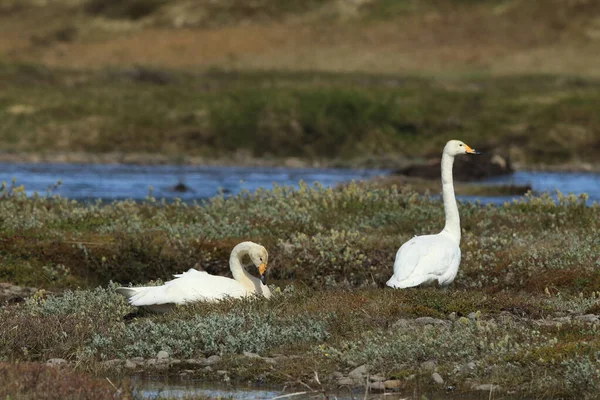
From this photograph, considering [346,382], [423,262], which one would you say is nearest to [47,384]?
[346,382]

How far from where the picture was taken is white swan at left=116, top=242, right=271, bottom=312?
14.8 meters

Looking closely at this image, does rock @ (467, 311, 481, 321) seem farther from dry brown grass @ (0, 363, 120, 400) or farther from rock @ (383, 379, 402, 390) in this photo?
dry brown grass @ (0, 363, 120, 400)

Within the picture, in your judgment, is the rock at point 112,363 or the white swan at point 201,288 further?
the white swan at point 201,288

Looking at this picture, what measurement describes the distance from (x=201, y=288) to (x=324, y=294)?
1.42 m

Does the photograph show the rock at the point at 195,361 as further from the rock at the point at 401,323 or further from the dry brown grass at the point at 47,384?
the rock at the point at 401,323

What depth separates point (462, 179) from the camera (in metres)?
46.4

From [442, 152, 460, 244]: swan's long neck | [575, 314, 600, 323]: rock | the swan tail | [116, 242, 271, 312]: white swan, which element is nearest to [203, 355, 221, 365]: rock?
[116, 242, 271, 312]: white swan

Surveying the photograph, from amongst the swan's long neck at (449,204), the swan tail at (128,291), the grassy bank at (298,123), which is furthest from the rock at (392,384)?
the grassy bank at (298,123)

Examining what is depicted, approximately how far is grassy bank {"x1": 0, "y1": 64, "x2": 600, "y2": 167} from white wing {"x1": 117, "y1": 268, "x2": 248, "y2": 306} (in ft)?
140

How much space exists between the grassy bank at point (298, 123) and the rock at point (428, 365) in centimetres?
4524

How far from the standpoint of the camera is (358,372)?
12.5 metres

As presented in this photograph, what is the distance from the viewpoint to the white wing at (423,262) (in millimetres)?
15541

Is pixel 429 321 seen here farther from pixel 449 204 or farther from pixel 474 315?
pixel 449 204

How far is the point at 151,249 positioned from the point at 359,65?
80605mm
